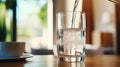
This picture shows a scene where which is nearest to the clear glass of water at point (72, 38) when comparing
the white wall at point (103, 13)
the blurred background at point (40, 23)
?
the blurred background at point (40, 23)

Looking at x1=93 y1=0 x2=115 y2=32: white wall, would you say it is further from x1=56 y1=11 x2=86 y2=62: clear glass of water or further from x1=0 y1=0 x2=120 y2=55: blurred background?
x1=56 y1=11 x2=86 y2=62: clear glass of water

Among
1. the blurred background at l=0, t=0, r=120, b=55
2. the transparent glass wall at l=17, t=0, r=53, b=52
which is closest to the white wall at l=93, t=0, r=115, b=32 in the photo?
the blurred background at l=0, t=0, r=120, b=55

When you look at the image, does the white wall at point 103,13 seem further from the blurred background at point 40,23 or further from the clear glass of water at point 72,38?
the clear glass of water at point 72,38

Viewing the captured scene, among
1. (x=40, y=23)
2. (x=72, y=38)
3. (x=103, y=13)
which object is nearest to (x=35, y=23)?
(x=40, y=23)

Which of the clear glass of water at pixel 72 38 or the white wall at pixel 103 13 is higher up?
the white wall at pixel 103 13

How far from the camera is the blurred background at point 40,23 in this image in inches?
164

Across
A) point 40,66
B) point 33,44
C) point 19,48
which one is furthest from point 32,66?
point 33,44

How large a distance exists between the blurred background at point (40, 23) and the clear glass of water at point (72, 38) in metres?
3.39

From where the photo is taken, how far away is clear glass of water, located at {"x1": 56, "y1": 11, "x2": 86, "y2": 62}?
67 cm

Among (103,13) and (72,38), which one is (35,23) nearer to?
(103,13)

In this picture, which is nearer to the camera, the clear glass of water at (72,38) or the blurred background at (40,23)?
the clear glass of water at (72,38)

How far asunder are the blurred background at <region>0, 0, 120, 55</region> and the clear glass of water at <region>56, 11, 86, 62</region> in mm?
3392

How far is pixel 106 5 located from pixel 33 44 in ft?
5.01

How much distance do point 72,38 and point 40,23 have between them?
145 inches
